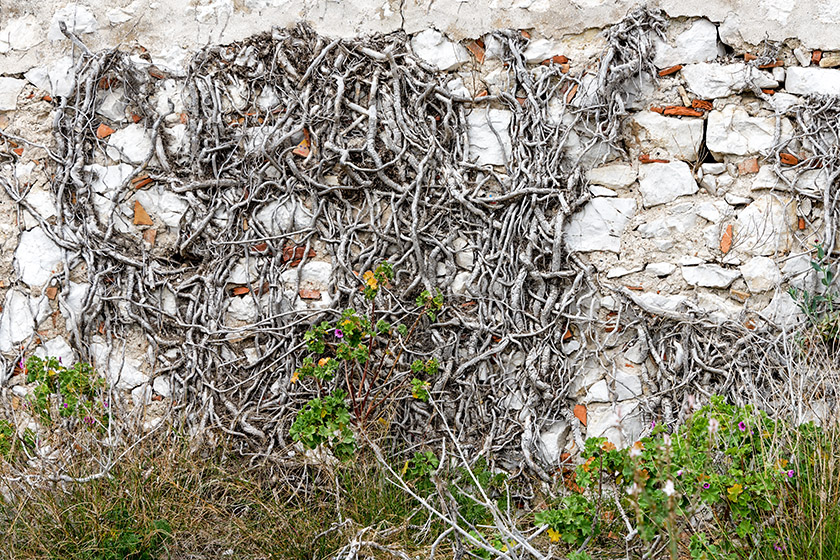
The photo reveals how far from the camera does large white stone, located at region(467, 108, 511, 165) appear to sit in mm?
3068

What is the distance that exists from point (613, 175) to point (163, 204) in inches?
83.9

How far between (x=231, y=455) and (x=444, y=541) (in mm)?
1104

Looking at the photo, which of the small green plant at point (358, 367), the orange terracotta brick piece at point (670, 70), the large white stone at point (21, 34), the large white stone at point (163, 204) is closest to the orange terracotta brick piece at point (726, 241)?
the orange terracotta brick piece at point (670, 70)

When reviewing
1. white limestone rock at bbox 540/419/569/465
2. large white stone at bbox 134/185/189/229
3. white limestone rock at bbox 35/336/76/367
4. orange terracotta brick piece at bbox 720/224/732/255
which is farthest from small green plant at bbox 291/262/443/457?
orange terracotta brick piece at bbox 720/224/732/255

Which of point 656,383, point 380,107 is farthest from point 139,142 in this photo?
point 656,383

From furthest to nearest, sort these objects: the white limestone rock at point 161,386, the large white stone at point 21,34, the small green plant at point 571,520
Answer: the large white stone at point 21,34, the white limestone rock at point 161,386, the small green plant at point 571,520

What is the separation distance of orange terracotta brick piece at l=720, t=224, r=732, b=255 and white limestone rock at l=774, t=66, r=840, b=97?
0.66 metres

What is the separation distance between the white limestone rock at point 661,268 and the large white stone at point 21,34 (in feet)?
10.4

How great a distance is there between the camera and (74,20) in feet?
10.9

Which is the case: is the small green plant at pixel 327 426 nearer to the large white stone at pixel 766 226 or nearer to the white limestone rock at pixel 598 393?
the white limestone rock at pixel 598 393

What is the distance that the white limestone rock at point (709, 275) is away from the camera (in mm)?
2854

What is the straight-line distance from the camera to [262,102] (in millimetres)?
3211

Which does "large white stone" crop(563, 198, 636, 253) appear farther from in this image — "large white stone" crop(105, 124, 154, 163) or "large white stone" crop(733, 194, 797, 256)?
"large white stone" crop(105, 124, 154, 163)

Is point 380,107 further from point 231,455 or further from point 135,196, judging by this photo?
point 231,455
